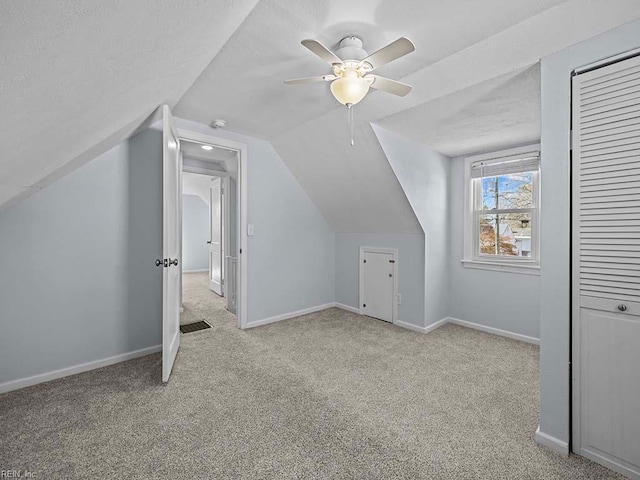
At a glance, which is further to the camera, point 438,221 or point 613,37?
point 438,221

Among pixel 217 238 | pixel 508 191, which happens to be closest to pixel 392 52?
pixel 508 191

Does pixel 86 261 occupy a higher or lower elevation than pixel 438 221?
lower

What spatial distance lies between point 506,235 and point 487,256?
0.30 metres

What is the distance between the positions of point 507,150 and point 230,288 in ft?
12.1

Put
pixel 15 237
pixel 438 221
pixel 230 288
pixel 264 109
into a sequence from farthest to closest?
pixel 230 288 < pixel 438 221 < pixel 264 109 < pixel 15 237

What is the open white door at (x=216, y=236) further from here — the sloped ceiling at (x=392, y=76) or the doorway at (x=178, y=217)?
the sloped ceiling at (x=392, y=76)

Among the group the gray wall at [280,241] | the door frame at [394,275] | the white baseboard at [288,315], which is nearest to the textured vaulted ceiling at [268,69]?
the gray wall at [280,241]

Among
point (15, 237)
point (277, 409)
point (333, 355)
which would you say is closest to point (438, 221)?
point (333, 355)

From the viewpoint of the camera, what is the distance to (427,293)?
3.33 meters

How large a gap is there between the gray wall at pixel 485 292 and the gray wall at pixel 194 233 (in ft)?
20.9

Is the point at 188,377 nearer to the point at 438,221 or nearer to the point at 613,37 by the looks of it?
the point at 438,221

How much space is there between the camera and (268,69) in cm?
196

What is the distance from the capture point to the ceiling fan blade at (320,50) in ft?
4.55

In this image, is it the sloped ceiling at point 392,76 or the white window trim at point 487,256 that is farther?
the white window trim at point 487,256
